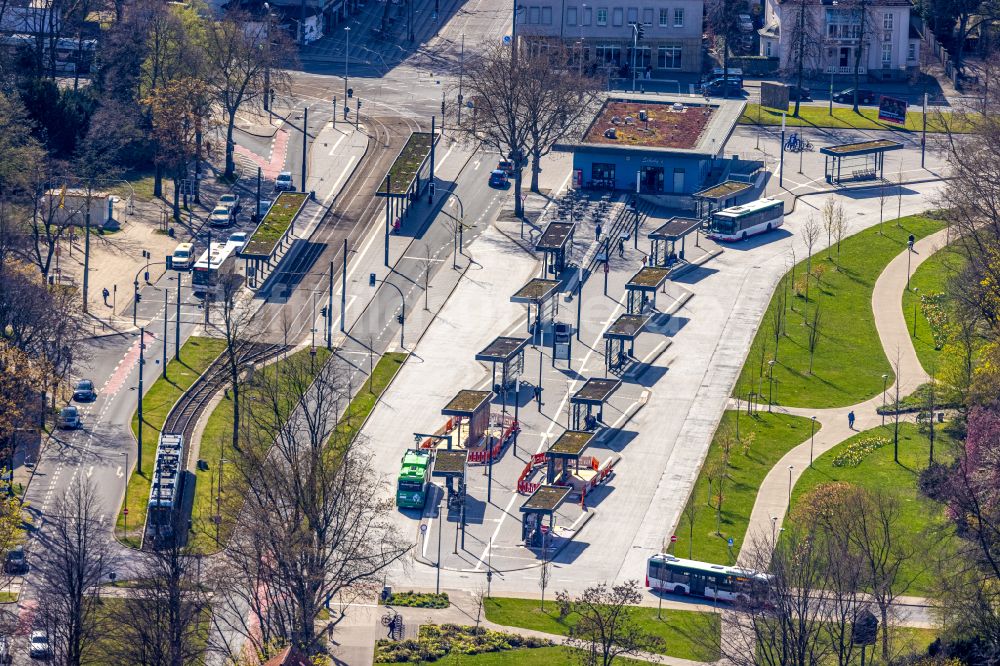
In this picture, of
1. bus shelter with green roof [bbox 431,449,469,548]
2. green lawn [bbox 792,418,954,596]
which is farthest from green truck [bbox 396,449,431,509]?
green lawn [bbox 792,418,954,596]

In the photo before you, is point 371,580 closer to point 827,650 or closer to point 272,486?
point 272,486

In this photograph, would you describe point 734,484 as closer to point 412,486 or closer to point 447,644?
point 412,486

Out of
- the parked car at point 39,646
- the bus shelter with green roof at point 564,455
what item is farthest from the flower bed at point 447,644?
the bus shelter with green roof at point 564,455

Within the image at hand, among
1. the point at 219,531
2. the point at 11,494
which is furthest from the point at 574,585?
the point at 11,494

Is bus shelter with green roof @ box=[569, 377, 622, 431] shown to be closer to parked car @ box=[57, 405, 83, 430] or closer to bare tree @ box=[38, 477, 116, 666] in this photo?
parked car @ box=[57, 405, 83, 430]

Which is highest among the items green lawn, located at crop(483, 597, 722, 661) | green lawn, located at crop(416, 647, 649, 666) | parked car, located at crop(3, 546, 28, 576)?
parked car, located at crop(3, 546, 28, 576)

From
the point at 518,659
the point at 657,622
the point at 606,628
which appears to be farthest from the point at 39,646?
the point at 657,622
